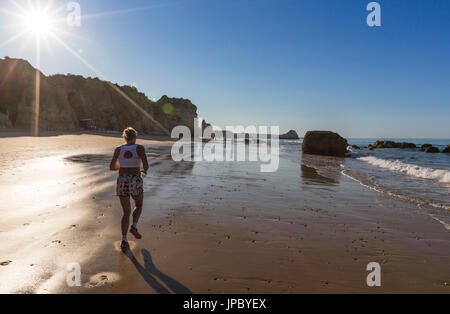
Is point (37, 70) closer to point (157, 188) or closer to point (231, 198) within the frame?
point (157, 188)

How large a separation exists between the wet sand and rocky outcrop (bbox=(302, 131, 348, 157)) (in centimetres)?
2515

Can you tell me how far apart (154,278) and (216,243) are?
152 centimetres

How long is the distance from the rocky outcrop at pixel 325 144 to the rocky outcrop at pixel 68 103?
1801 inches

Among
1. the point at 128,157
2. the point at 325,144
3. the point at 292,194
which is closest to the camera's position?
the point at 128,157

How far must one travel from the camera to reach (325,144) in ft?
107

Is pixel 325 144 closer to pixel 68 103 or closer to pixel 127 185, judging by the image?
pixel 127 185

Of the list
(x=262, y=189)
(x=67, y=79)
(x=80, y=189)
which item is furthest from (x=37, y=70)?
(x=262, y=189)

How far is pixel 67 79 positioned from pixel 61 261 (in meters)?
74.6

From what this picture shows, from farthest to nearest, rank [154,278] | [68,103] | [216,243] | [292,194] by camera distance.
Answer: [68,103], [292,194], [216,243], [154,278]

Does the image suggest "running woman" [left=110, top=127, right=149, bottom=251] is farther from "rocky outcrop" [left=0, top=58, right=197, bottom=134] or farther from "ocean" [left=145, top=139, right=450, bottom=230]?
"rocky outcrop" [left=0, top=58, right=197, bottom=134]

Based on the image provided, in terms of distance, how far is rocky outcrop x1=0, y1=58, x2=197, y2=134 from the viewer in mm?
40875

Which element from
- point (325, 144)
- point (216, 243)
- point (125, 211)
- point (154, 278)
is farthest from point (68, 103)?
point (154, 278)
